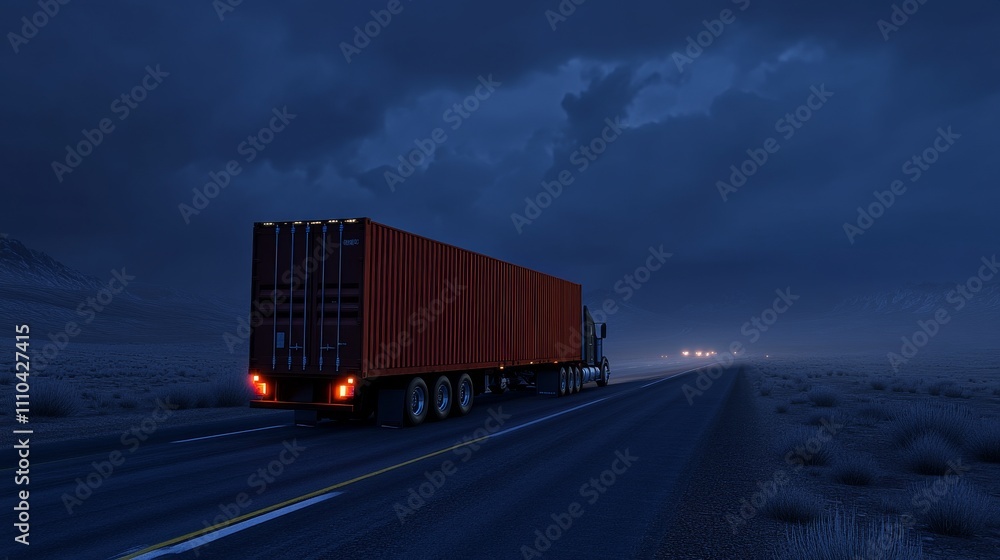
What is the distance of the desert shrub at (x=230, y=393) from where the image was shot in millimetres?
19922

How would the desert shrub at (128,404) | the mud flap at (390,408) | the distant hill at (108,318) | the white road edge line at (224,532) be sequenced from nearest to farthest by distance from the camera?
the white road edge line at (224,532) → the mud flap at (390,408) → the desert shrub at (128,404) → the distant hill at (108,318)

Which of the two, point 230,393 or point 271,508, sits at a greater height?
point 230,393

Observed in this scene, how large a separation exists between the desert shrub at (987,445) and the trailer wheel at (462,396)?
10363mm

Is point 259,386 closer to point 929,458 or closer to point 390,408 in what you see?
point 390,408

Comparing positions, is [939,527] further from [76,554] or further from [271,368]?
[271,368]

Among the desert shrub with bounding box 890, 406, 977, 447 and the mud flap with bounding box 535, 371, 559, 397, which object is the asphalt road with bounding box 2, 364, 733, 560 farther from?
the mud flap with bounding box 535, 371, 559, 397

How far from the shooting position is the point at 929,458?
9219 mm

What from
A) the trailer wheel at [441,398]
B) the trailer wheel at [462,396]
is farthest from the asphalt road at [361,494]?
the trailer wheel at [462,396]

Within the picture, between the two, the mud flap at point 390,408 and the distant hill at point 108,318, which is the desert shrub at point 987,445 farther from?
the distant hill at point 108,318

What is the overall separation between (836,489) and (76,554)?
8187 mm

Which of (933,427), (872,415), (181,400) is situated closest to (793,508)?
(933,427)

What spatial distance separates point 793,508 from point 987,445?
20.1ft

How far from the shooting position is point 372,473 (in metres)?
8.61

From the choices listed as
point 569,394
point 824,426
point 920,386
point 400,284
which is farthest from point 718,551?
point 920,386
